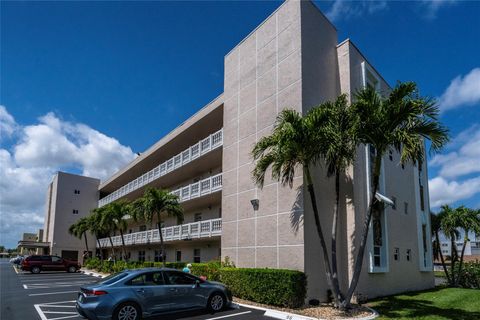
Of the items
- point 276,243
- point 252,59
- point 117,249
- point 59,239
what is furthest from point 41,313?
point 59,239

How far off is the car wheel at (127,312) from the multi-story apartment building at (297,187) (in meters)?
6.42

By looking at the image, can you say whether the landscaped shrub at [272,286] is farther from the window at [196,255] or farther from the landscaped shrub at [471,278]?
the landscaped shrub at [471,278]

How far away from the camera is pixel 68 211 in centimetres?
5038

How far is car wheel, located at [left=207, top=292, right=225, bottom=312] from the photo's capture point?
1212 cm

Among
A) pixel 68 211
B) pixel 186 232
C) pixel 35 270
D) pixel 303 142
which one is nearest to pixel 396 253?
pixel 303 142

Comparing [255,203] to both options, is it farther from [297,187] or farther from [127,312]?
[127,312]

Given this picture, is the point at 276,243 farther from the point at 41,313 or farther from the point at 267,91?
the point at 41,313

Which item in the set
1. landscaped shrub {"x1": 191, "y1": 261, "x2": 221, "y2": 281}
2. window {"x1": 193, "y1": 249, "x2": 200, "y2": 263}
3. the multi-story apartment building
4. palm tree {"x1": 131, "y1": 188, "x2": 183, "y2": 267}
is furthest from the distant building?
landscaped shrub {"x1": 191, "y1": 261, "x2": 221, "y2": 281}

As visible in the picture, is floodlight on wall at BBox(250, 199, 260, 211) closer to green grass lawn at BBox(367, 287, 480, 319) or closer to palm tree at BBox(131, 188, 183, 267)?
green grass lawn at BBox(367, 287, 480, 319)

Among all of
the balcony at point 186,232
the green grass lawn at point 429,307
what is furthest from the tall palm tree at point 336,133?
the balcony at point 186,232

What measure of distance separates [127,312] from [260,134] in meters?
10.3

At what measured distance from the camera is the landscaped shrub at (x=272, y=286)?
1320cm

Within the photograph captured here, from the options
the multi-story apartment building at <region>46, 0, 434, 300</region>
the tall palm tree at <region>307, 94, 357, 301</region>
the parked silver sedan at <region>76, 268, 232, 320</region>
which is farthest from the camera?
the multi-story apartment building at <region>46, 0, 434, 300</region>

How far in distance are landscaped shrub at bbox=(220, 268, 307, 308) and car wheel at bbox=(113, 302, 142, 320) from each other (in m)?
5.18
